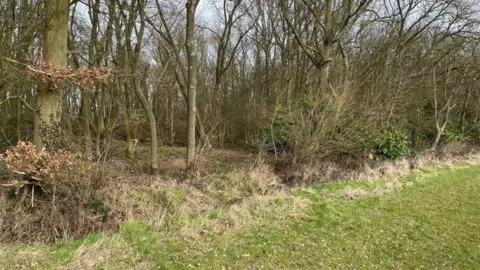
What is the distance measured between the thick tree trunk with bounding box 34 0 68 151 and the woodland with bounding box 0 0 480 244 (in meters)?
0.02

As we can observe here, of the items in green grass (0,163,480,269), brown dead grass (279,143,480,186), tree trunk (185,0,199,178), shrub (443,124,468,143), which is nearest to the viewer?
green grass (0,163,480,269)

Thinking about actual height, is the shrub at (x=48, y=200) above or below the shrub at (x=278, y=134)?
below

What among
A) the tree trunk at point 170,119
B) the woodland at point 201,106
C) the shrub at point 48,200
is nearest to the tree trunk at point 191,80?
the woodland at point 201,106

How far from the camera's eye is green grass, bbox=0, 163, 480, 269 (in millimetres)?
4625

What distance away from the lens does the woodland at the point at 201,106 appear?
237 inches

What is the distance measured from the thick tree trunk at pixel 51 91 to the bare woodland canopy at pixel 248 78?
0.06ft

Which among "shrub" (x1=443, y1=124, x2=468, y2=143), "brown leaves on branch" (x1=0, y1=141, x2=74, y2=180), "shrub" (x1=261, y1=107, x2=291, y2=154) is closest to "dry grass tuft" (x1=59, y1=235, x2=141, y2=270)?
"brown leaves on branch" (x1=0, y1=141, x2=74, y2=180)

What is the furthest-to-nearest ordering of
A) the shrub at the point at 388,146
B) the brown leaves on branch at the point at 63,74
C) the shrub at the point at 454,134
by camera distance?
the shrub at the point at 454,134 → the shrub at the point at 388,146 → the brown leaves on branch at the point at 63,74

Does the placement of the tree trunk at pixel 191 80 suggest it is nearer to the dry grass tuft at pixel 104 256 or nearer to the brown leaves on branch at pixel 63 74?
the brown leaves on branch at pixel 63 74

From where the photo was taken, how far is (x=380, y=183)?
9336 mm

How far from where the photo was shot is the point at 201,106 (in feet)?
64.6

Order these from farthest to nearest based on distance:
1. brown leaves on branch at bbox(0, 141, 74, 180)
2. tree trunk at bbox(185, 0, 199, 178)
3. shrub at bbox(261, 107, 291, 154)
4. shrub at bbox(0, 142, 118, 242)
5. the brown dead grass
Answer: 1. shrub at bbox(261, 107, 291, 154)
2. the brown dead grass
3. tree trunk at bbox(185, 0, 199, 178)
4. shrub at bbox(0, 142, 118, 242)
5. brown leaves on branch at bbox(0, 141, 74, 180)

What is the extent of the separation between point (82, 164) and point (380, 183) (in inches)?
287

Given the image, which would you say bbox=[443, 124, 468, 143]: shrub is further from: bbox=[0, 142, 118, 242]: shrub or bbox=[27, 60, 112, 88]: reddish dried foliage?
bbox=[27, 60, 112, 88]: reddish dried foliage
